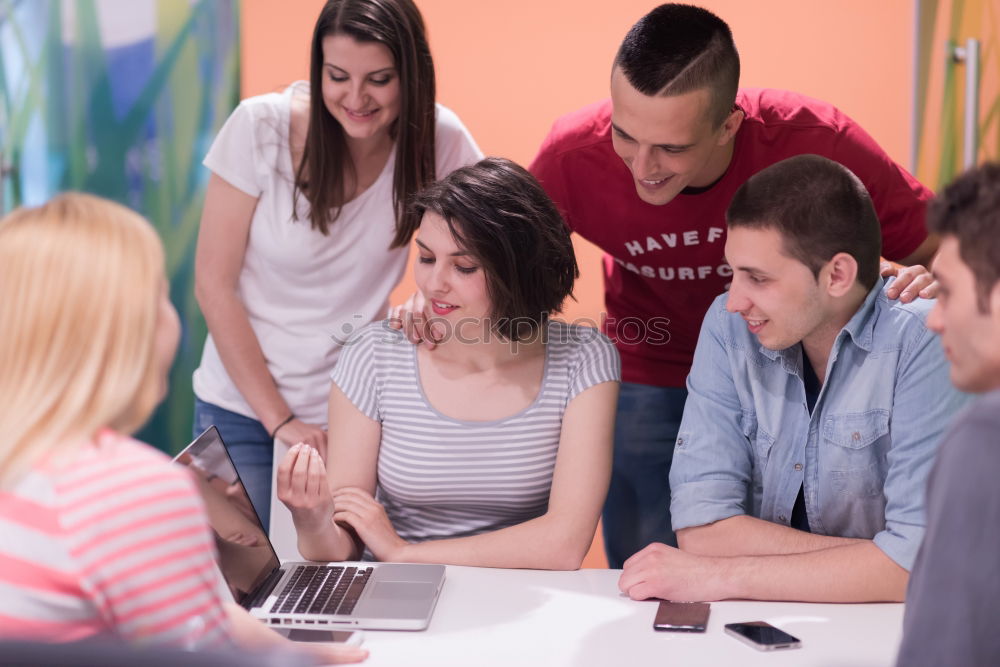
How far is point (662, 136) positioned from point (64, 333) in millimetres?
1113

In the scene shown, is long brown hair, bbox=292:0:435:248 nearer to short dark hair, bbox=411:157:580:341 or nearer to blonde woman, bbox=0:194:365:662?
short dark hair, bbox=411:157:580:341

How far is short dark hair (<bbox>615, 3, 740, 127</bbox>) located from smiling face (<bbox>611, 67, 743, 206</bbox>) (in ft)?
0.05

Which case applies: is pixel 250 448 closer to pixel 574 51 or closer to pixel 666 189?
pixel 666 189

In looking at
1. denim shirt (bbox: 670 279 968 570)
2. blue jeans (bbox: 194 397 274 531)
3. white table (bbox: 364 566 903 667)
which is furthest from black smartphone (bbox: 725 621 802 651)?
blue jeans (bbox: 194 397 274 531)

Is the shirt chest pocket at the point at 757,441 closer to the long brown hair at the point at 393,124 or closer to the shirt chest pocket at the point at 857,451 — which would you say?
the shirt chest pocket at the point at 857,451

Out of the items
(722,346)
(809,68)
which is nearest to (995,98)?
(809,68)

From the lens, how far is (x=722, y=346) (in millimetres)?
1706

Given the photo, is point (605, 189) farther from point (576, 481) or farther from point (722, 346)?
point (576, 481)

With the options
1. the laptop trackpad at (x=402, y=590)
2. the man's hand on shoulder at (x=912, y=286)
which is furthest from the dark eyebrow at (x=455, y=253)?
the man's hand on shoulder at (x=912, y=286)

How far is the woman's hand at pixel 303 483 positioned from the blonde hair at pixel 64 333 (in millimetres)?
573

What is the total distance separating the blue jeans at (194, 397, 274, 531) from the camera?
6.75ft

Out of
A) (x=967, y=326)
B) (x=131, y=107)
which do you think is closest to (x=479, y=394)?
(x=967, y=326)

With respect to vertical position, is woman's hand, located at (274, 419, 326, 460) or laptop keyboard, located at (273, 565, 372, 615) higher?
laptop keyboard, located at (273, 565, 372, 615)

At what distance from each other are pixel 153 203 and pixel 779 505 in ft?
6.52
